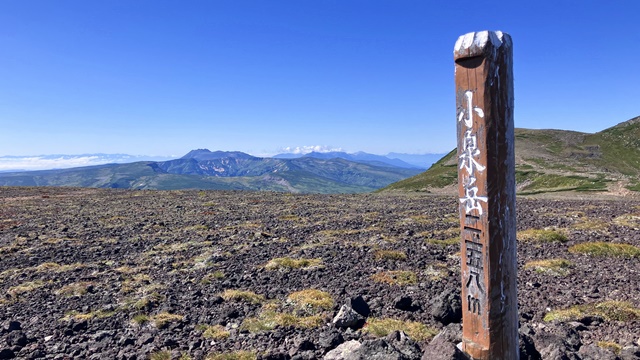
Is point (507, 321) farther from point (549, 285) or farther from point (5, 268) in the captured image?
point (5, 268)

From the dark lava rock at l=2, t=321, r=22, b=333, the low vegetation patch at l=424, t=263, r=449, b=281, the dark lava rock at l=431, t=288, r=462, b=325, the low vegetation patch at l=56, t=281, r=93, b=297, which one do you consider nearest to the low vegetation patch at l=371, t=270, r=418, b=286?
the low vegetation patch at l=424, t=263, r=449, b=281

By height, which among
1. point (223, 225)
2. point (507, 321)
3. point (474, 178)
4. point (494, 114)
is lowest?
point (223, 225)

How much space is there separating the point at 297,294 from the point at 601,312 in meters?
8.06

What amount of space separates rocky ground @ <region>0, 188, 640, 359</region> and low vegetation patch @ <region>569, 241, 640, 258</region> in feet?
0.36

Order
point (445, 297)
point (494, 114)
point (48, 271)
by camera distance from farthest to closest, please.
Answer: point (48, 271)
point (445, 297)
point (494, 114)

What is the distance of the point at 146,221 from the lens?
30672 millimetres

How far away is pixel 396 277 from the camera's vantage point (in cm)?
1327

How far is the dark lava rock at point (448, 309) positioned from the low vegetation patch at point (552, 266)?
17.8 feet

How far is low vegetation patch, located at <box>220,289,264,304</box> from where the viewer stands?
11711 millimetres

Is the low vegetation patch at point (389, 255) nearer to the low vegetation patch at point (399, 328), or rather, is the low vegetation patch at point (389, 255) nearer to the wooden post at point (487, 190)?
the low vegetation patch at point (399, 328)

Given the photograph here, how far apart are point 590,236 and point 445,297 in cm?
1292

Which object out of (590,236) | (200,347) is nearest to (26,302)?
(200,347)

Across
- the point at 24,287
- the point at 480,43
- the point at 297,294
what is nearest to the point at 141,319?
the point at 297,294

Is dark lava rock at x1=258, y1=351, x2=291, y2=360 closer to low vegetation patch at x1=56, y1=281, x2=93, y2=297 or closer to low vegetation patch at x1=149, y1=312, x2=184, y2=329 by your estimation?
low vegetation patch at x1=149, y1=312, x2=184, y2=329
